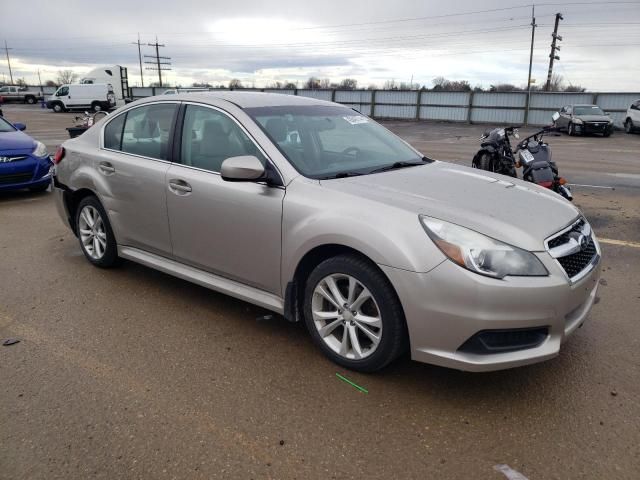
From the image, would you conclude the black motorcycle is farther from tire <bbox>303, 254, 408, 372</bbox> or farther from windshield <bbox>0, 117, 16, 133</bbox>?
windshield <bbox>0, 117, 16, 133</bbox>

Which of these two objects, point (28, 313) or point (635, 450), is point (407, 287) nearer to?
point (635, 450)

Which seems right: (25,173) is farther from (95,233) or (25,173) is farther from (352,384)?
(352,384)

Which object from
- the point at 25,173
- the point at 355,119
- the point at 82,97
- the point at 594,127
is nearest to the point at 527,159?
the point at 355,119

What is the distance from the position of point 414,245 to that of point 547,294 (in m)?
0.70

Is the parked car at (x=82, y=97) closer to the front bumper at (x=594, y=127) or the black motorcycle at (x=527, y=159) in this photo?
the front bumper at (x=594, y=127)

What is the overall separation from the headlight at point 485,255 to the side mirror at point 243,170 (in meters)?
1.17

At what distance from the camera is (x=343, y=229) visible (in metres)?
3.05

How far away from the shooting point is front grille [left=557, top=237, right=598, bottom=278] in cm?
292

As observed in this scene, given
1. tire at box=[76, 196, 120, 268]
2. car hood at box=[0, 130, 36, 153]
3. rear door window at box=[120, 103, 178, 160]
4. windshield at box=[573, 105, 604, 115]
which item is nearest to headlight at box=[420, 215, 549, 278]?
rear door window at box=[120, 103, 178, 160]

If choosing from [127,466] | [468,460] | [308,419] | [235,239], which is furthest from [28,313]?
[468,460]

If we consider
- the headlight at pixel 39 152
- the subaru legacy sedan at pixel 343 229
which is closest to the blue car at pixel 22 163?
the headlight at pixel 39 152

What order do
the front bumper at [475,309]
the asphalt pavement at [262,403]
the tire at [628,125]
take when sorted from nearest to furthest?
1. the asphalt pavement at [262,403]
2. the front bumper at [475,309]
3. the tire at [628,125]

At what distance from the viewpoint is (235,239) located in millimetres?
3633

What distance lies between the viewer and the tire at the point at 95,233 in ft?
15.8
